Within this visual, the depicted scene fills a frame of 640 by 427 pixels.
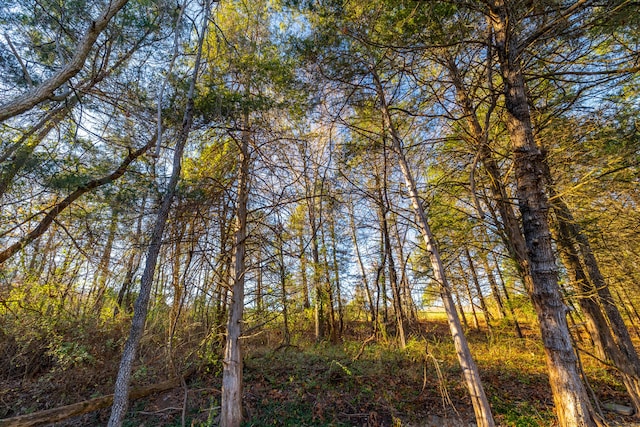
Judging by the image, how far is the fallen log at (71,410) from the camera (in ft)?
10.6

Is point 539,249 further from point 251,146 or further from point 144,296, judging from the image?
point 144,296

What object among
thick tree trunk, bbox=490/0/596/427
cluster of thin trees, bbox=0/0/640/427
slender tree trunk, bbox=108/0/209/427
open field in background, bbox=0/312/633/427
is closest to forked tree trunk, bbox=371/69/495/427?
cluster of thin trees, bbox=0/0/640/427

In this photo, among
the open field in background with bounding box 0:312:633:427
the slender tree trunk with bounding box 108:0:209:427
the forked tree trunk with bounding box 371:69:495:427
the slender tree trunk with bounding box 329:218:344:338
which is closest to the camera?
the forked tree trunk with bounding box 371:69:495:427

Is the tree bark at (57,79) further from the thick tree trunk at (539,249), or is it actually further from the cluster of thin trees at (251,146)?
the thick tree trunk at (539,249)

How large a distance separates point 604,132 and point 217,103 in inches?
245

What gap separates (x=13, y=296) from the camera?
13.5 feet

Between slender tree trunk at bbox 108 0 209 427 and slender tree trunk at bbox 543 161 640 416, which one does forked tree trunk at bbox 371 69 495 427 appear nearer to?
slender tree trunk at bbox 108 0 209 427

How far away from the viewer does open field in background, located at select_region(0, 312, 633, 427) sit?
3.89m

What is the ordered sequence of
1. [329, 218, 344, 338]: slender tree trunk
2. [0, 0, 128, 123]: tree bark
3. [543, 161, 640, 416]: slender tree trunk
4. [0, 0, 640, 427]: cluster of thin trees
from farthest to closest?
1. [329, 218, 344, 338]: slender tree trunk
2. [543, 161, 640, 416]: slender tree trunk
3. [0, 0, 640, 427]: cluster of thin trees
4. [0, 0, 128, 123]: tree bark

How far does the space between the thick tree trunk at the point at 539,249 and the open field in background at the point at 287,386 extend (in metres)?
1.47

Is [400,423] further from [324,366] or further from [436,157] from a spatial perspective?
[436,157]

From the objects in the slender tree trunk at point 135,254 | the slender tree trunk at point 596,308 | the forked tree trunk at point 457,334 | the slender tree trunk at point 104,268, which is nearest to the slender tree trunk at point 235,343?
the slender tree trunk at point 135,254

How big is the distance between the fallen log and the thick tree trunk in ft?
19.5

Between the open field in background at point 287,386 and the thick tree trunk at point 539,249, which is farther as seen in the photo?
the open field in background at point 287,386
